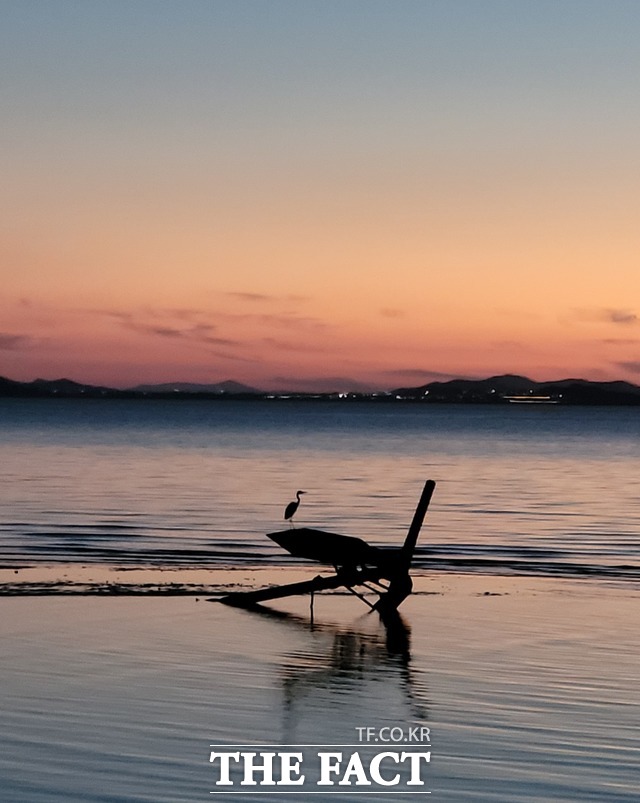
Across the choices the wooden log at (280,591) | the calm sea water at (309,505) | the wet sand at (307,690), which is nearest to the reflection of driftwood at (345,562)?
the wooden log at (280,591)

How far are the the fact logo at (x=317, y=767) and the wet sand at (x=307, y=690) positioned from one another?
20cm

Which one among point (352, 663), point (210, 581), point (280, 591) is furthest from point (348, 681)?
point (210, 581)

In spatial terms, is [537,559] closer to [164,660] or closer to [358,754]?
[164,660]

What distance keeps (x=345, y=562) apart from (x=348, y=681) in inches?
234

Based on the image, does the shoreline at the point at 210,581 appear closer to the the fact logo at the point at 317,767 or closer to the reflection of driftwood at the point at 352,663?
the reflection of driftwood at the point at 352,663

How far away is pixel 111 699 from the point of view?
16.2 m

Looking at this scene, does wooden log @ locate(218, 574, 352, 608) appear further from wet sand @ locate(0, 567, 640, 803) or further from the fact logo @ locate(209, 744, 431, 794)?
the fact logo @ locate(209, 744, 431, 794)

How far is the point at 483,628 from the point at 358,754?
877 cm

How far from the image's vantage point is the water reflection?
15.5m

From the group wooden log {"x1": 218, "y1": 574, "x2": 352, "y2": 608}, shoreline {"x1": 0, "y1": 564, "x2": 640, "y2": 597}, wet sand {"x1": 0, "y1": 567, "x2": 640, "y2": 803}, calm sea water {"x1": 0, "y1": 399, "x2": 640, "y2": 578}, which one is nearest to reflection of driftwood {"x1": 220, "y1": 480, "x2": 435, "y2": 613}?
wooden log {"x1": 218, "y1": 574, "x2": 352, "y2": 608}

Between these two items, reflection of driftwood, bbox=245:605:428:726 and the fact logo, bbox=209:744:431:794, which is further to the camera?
reflection of driftwood, bbox=245:605:428:726

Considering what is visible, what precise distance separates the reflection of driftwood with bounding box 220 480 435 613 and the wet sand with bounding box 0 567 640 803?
1.54ft

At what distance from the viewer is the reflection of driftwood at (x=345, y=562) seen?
2362 centimetres

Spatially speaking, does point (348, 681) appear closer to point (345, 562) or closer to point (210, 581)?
point (345, 562)
